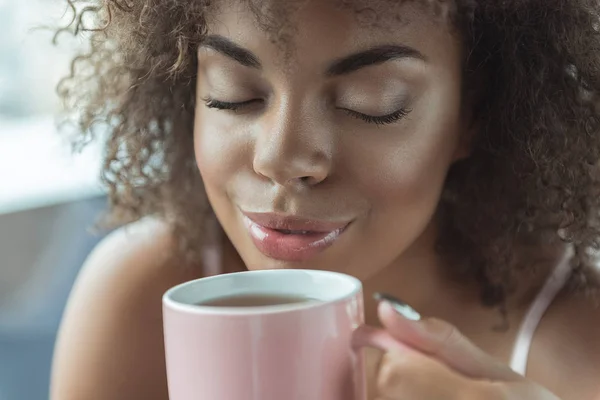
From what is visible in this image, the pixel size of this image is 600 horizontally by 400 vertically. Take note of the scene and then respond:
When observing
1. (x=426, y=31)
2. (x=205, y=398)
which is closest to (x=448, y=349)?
(x=205, y=398)

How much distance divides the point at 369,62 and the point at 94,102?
0.43 m

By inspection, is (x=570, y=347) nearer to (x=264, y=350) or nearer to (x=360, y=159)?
(x=360, y=159)

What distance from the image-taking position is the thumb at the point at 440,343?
48 centimetres

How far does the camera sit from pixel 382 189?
639mm

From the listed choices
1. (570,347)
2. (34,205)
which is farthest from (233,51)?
(34,205)

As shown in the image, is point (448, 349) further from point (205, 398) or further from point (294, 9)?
point (294, 9)

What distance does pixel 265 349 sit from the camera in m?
0.44

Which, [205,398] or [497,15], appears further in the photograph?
[497,15]

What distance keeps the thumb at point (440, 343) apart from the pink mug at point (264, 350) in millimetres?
21

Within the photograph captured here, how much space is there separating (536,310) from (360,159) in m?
0.33

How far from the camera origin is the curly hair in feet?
2.21

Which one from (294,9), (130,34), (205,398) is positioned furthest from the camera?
(130,34)

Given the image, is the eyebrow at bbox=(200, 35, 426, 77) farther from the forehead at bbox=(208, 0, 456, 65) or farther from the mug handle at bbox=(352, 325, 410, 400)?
the mug handle at bbox=(352, 325, 410, 400)

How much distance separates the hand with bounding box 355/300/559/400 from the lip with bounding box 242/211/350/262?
144 mm
